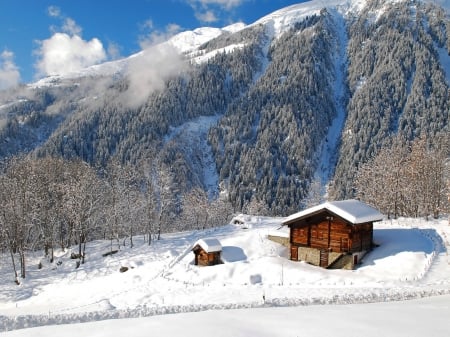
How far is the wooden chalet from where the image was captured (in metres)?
35.3

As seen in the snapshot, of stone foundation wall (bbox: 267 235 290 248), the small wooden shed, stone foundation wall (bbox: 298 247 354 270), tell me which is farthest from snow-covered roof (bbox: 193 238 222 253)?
stone foundation wall (bbox: 298 247 354 270)

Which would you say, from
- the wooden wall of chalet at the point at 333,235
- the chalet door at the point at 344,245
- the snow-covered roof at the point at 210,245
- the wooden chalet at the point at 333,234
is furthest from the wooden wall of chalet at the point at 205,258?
the chalet door at the point at 344,245

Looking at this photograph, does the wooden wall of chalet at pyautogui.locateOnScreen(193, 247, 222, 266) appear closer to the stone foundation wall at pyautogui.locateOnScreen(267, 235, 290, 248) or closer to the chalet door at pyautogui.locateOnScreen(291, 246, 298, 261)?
the stone foundation wall at pyautogui.locateOnScreen(267, 235, 290, 248)

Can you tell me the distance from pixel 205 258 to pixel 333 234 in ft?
37.8

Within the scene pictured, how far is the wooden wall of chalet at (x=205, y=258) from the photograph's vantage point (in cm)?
3969

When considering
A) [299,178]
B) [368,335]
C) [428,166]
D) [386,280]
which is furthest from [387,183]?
[299,178]

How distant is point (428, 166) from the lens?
59969 mm

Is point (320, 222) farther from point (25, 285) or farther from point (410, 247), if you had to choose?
point (25, 285)

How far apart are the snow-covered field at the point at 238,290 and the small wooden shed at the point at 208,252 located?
37.9 inches

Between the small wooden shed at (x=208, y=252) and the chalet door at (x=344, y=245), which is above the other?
the chalet door at (x=344, y=245)

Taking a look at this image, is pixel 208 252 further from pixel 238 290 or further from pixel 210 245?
pixel 238 290

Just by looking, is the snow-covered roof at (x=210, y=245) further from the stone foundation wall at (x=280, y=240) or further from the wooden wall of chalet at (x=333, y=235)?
the wooden wall of chalet at (x=333, y=235)

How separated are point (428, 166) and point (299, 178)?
449 feet

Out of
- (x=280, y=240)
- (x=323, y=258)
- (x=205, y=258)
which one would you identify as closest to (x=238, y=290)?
(x=323, y=258)
